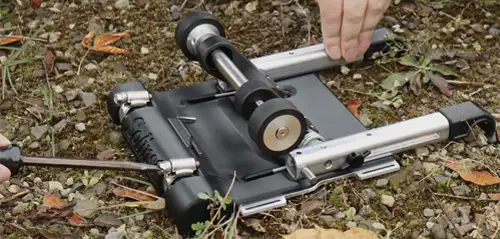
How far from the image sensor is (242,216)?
→ 97.3 inches

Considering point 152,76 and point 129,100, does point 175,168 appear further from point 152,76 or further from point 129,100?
point 152,76

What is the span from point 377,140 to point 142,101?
2.48 ft

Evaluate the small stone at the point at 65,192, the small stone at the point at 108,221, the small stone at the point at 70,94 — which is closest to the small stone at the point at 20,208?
the small stone at the point at 65,192

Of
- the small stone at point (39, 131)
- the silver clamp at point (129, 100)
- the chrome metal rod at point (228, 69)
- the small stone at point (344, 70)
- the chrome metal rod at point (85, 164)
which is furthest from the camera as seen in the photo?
the small stone at point (344, 70)

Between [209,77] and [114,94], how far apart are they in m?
0.46

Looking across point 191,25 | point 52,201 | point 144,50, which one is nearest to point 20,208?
point 52,201

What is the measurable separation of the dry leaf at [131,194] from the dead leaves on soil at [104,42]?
80cm

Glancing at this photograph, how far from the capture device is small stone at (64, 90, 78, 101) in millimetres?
3042

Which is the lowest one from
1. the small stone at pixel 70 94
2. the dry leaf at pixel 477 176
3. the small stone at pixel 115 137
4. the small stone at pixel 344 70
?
the dry leaf at pixel 477 176

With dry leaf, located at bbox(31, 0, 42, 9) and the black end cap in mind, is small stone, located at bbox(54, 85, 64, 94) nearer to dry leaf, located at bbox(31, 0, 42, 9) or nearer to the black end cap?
dry leaf, located at bbox(31, 0, 42, 9)

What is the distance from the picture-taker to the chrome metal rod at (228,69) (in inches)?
105

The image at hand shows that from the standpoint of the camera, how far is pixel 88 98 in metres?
3.04

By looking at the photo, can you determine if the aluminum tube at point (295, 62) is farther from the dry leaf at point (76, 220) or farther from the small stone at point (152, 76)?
the dry leaf at point (76, 220)

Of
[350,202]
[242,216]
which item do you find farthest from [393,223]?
[242,216]
